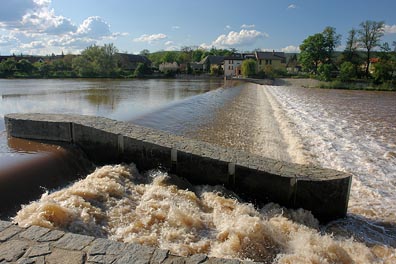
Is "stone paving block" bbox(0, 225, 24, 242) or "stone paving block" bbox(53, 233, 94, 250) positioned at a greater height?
"stone paving block" bbox(0, 225, 24, 242)

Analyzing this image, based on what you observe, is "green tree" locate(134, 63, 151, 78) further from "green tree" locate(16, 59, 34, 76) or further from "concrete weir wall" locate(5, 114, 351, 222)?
"concrete weir wall" locate(5, 114, 351, 222)

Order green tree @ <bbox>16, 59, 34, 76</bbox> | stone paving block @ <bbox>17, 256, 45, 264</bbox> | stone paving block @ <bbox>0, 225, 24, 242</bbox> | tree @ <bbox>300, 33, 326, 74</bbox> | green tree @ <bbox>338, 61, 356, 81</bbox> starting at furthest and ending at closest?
green tree @ <bbox>16, 59, 34, 76</bbox> → tree @ <bbox>300, 33, 326, 74</bbox> → green tree @ <bbox>338, 61, 356, 81</bbox> → stone paving block @ <bbox>0, 225, 24, 242</bbox> → stone paving block @ <bbox>17, 256, 45, 264</bbox>

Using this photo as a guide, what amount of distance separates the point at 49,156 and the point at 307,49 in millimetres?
66164

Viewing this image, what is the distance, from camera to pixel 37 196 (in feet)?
19.9

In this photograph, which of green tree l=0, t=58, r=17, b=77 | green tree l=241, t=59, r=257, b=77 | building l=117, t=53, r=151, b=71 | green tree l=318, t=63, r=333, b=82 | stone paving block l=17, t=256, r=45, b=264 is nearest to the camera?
stone paving block l=17, t=256, r=45, b=264

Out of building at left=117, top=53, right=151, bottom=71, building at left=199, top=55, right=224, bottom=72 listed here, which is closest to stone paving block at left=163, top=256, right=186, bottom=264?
building at left=117, top=53, right=151, bottom=71

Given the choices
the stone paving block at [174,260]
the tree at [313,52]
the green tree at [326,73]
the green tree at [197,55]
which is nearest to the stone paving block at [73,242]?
the stone paving block at [174,260]

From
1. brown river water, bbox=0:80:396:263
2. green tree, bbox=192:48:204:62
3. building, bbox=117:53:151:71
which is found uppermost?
green tree, bbox=192:48:204:62

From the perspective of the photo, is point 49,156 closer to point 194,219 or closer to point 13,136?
point 13,136

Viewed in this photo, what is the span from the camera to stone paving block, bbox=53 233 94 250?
141 inches

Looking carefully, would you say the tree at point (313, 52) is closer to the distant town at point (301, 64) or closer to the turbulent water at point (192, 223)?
the distant town at point (301, 64)

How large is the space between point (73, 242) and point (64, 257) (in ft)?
0.94

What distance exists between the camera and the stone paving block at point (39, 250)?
3.41m

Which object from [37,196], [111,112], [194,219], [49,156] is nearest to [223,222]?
[194,219]
